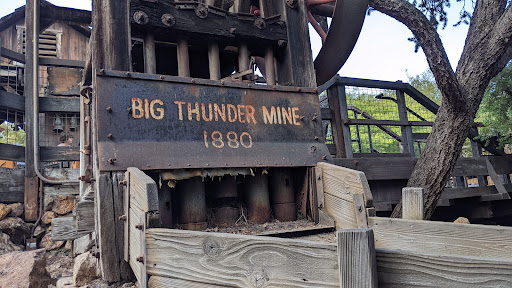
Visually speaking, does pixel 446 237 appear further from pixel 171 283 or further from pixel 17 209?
pixel 17 209

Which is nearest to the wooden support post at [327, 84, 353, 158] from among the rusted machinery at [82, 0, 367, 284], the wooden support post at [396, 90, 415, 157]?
the wooden support post at [396, 90, 415, 157]

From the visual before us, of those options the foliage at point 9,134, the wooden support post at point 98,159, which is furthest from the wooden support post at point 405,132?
the foliage at point 9,134

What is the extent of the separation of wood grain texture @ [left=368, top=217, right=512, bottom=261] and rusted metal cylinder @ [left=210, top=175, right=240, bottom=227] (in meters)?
1.25

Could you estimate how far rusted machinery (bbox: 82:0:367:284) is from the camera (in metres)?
2.66

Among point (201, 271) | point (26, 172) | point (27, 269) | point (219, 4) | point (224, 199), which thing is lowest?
point (27, 269)

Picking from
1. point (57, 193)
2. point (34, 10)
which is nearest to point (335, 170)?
point (57, 193)

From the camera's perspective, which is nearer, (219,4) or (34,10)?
(219,4)

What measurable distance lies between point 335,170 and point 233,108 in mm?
974

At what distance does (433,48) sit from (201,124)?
3159 millimetres

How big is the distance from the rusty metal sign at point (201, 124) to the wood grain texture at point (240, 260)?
0.91 meters

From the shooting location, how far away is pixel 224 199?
10.5ft

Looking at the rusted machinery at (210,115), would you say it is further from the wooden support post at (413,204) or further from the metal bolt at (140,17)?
the wooden support post at (413,204)

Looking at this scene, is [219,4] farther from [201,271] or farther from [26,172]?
[26,172]

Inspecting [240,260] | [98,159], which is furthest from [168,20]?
[240,260]
